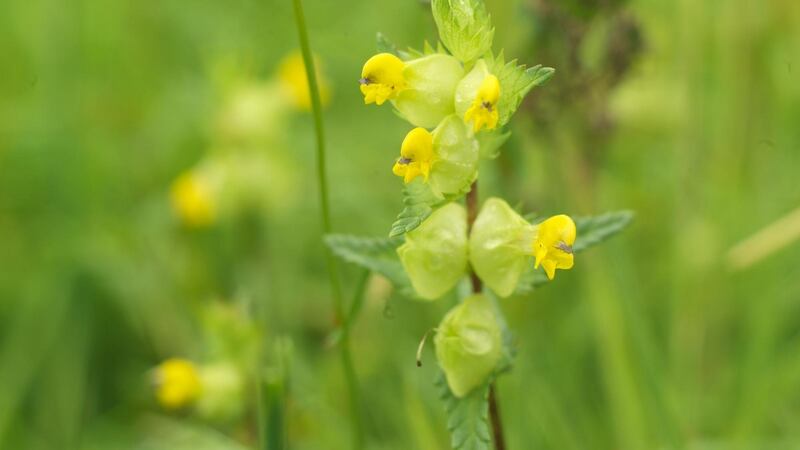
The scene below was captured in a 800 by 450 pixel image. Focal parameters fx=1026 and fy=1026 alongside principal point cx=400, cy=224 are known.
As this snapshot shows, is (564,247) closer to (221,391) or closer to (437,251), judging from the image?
(437,251)

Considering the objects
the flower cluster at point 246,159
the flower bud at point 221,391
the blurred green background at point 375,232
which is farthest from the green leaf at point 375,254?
the flower cluster at point 246,159

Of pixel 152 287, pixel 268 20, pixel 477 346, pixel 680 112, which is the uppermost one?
pixel 268 20

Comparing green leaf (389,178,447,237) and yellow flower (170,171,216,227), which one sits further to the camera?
yellow flower (170,171,216,227)

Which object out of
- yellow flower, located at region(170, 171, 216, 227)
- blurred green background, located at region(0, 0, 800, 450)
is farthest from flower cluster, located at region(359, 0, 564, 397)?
yellow flower, located at region(170, 171, 216, 227)

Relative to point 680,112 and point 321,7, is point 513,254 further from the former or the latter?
point 321,7

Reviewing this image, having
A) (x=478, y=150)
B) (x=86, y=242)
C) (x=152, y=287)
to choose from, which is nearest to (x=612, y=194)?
(x=152, y=287)

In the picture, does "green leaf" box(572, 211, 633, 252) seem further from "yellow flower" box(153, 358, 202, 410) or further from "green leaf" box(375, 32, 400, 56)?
"yellow flower" box(153, 358, 202, 410)
